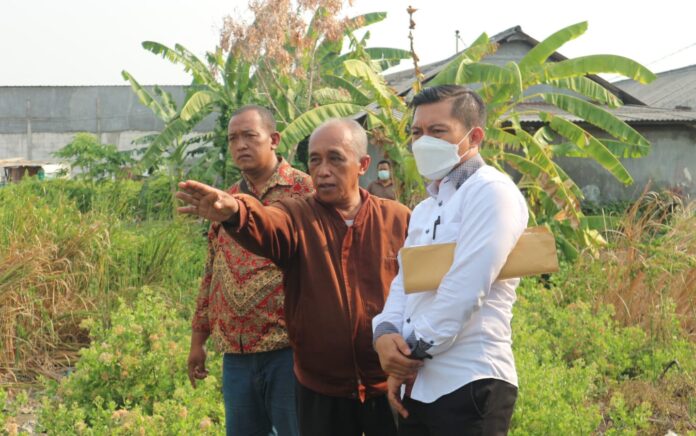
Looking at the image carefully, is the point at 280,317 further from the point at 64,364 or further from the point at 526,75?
the point at 526,75

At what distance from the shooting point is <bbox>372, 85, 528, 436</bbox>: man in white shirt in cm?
226

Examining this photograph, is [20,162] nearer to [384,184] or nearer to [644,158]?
[644,158]

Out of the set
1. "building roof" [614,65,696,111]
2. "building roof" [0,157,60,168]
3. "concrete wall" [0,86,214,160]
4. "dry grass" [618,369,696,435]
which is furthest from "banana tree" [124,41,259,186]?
"concrete wall" [0,86,214,160]

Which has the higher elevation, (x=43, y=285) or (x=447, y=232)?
(x=447, y=232)

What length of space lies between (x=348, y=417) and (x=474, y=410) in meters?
0.72

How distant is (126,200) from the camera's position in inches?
348

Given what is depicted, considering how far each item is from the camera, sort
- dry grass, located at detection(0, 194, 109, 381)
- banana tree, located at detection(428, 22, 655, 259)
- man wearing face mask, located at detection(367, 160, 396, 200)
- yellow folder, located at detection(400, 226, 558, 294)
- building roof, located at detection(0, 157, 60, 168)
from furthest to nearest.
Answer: building roof, located at detection(0, 157, 60, 168) → man wearing face mask, located at detection(367, 160, 396, 200) → banana tree, located at detection(428, 22, 655, 259) → dry grass, located at detection(0, 194, 109, 381) → yellow folder, located at detection(400, 226, 558, 294)

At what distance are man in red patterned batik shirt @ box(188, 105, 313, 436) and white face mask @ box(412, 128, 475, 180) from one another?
1.08 m

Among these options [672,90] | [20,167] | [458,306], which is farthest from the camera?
[20,167]

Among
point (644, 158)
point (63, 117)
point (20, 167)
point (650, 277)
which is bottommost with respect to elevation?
point (20, 167)

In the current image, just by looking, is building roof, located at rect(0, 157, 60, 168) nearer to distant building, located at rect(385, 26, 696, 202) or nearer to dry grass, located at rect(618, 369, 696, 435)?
distant building, located at rect(385, 26, 696, 202)

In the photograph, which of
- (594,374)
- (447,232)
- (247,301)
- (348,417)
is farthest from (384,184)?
(447,232)

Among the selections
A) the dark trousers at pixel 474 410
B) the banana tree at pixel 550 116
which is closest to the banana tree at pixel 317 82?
the banana tree at pixel 550 116

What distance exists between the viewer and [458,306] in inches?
88.0
